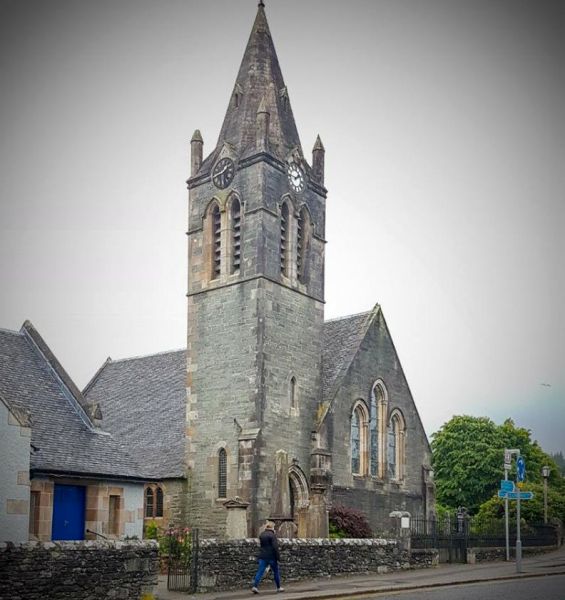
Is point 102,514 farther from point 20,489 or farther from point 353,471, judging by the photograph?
point 353,471

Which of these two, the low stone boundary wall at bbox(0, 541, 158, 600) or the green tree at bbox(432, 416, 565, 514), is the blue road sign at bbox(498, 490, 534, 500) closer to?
the low stone boundary wall at bbox(0, 541, 158, 600)

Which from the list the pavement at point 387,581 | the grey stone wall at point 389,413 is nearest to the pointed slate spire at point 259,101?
the grey stone wall at point 389,413

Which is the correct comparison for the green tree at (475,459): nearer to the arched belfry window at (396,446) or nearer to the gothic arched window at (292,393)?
the arched belfry window at (396,446)

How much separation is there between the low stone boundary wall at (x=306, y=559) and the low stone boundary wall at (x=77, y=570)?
89.0 inches

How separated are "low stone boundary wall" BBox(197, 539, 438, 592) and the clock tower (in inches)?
209

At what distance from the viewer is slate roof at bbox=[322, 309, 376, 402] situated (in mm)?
37062

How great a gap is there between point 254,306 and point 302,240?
15.7 ft

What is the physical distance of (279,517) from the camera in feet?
98.4

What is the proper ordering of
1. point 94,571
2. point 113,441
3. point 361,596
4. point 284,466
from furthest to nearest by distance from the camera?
point 284,466 < point 113,441 < point 361,596 < point 94,571

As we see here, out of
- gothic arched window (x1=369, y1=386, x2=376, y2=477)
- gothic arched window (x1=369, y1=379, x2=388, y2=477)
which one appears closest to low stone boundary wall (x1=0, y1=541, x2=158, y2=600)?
gothic arched window (x1=369, y1=386, x2=376, y2=477)

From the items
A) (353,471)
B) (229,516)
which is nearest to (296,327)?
(353,471)

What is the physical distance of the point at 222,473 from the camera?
112ft

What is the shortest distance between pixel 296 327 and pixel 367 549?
11865 millimetres

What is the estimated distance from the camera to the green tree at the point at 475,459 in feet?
190
